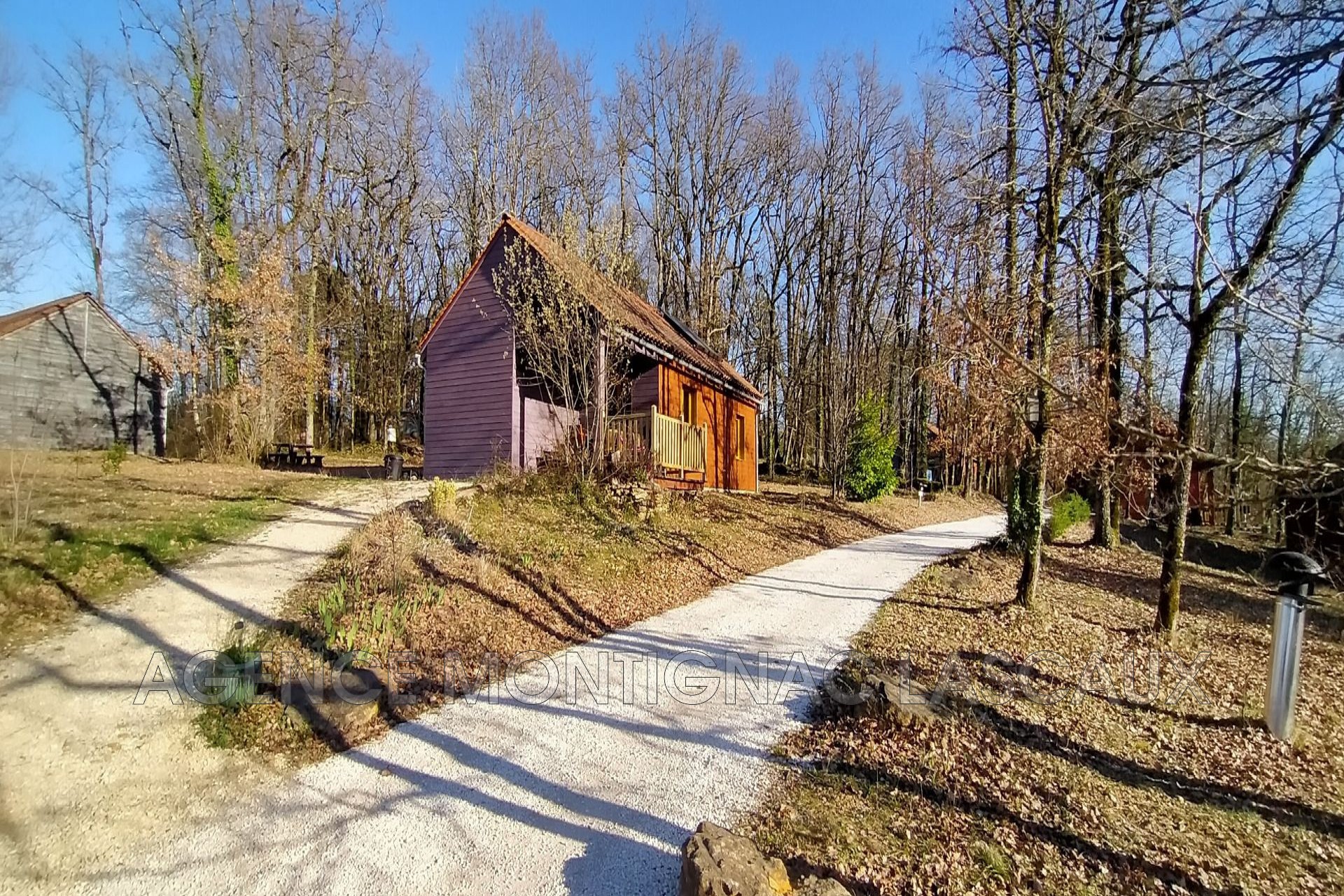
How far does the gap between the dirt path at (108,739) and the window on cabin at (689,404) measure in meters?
10.0

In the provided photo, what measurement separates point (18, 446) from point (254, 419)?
26.9 ft

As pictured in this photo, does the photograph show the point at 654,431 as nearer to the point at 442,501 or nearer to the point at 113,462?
the point at 442,501

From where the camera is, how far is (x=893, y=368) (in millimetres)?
29641

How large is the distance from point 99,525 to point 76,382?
17117mm

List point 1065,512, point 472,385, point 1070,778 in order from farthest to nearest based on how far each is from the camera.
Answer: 1. point 1065,512
2. point 472,385
3. point 1070,778

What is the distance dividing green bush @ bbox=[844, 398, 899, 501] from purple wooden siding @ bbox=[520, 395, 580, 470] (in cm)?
890

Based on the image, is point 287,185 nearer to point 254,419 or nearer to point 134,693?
point 254,419

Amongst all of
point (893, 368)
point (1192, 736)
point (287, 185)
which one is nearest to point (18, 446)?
point (287, 185)

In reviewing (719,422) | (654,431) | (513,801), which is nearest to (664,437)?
(654,431)

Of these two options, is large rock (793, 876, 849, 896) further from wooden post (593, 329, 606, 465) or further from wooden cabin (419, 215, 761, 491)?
wooden cabin (419, 215, 761, 491)

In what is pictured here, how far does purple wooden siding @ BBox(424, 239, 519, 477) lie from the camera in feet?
42.9

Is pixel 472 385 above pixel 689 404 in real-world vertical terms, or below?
above

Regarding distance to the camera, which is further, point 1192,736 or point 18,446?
point 18,446

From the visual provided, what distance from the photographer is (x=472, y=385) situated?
44.4ft
